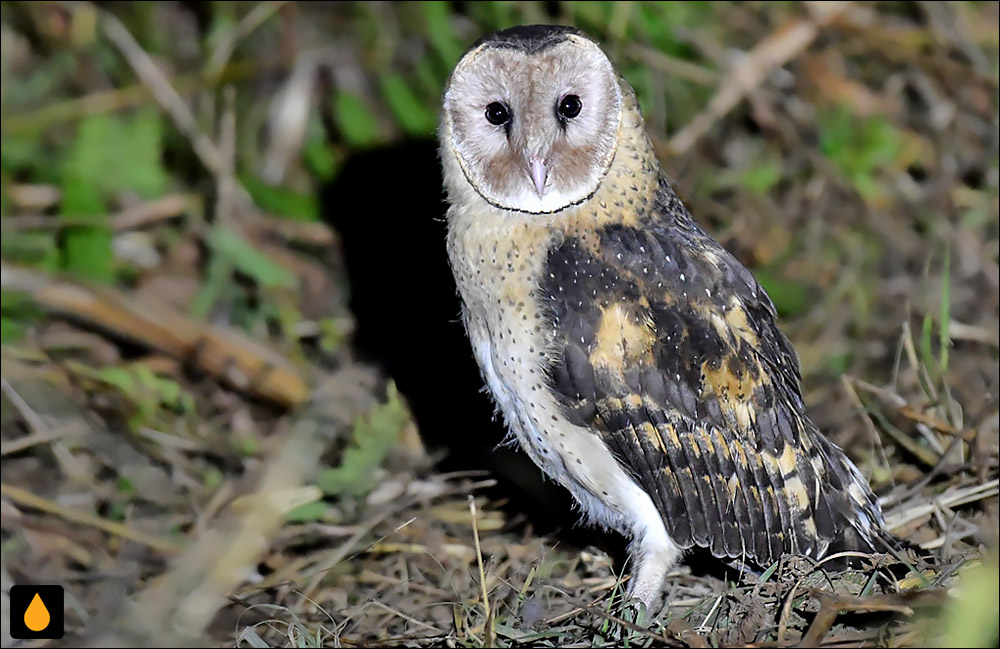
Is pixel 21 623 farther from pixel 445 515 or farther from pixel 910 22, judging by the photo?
pixel 910 22

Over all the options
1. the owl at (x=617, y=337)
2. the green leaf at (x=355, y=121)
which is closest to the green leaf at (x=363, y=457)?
the owl at (x=617, y=337)

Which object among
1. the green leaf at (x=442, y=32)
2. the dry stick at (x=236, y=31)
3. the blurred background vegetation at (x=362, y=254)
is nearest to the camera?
the blurred background vegetation at (x=362, y=254)

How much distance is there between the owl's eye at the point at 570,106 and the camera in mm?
Result: 2863

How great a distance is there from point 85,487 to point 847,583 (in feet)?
7.14

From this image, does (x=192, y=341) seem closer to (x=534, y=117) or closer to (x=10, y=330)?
(x=10, y=330)

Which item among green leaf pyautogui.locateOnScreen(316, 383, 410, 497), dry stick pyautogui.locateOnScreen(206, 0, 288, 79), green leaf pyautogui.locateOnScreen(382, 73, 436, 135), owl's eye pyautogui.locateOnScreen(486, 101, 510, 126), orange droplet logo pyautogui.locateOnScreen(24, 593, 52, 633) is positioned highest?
dry stick pyautogui.locateOnScreen(206, 0, 288, 79)

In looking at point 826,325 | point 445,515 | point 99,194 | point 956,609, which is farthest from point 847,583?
point 99,194

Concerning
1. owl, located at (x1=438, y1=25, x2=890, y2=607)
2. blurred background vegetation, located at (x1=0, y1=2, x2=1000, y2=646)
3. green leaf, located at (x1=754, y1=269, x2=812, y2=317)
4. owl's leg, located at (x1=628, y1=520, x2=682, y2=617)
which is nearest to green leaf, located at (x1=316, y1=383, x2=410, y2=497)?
blurred background vegetation, located at (x1=0, y1=2, x2=1000, y2=646)

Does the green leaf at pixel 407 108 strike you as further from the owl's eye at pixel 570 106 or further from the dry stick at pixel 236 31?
the owl's eye at pixel 570 106

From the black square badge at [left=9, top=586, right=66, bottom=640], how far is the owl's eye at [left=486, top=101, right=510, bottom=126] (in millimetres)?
1679

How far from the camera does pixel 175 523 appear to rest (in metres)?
3.41

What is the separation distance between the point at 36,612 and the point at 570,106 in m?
1.88

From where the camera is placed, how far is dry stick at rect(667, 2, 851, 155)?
14.8 ft

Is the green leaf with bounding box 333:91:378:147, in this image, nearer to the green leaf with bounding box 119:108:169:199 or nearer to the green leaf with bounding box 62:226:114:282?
the green leaf with bounding box 119:108:169:199
